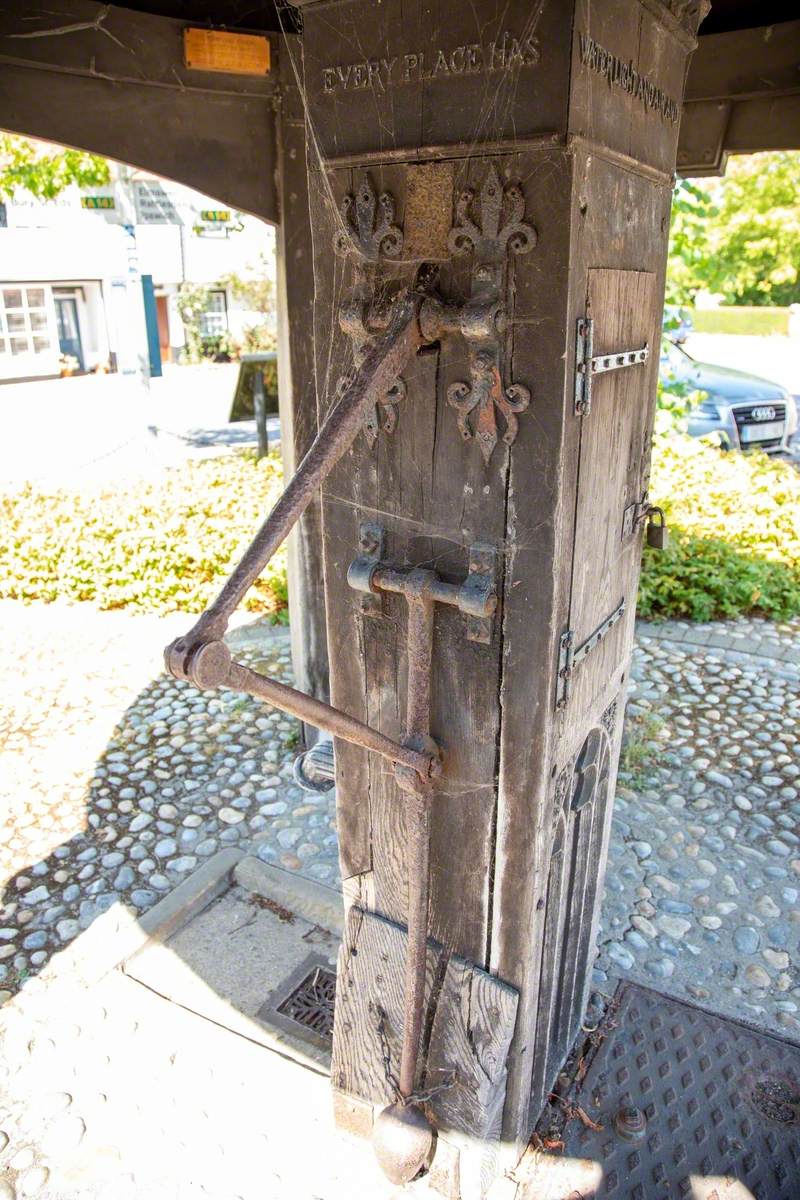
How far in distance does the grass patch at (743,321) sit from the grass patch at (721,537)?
21.6 metres

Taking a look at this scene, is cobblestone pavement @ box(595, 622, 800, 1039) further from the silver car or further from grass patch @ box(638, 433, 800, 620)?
the silver car

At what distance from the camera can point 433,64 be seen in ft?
5.30

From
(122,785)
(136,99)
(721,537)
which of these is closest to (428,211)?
(136,99)

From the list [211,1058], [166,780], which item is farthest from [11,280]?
[211,1058]

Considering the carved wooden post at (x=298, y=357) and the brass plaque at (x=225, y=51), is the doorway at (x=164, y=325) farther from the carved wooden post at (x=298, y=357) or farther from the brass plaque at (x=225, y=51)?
the brass plaque at (x=225, y=51)

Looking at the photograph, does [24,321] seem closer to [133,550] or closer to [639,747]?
[133,550]

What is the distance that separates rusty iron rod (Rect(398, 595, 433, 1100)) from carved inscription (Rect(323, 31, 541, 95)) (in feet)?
3.13

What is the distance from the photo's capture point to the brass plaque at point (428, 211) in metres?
1.66

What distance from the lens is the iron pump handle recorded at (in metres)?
1.42

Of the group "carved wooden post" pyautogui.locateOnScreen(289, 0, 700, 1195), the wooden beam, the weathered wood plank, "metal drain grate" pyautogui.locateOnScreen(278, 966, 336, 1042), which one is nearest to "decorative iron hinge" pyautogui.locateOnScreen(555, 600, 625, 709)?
"carved wooden post" pyautogui.locateOnScreen(289, 0, 700, 1195)

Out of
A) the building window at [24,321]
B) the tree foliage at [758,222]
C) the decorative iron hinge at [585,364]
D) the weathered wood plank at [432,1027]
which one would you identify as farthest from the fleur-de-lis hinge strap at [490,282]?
the building window at [24,321]

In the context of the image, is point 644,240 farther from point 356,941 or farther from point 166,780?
point 166,780

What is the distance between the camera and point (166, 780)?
4457 mm

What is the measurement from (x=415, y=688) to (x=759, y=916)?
→ 2322mm
